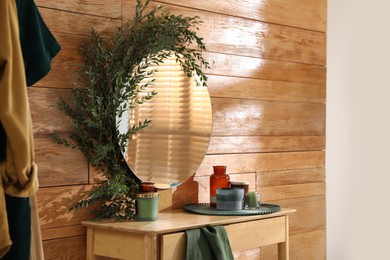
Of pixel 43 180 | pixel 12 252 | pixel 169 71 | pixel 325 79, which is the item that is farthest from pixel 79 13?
pixel 325 79

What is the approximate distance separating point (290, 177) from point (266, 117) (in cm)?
39

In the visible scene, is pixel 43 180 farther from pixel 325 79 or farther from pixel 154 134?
pixel 325 79

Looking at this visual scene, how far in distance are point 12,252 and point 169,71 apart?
1235mm

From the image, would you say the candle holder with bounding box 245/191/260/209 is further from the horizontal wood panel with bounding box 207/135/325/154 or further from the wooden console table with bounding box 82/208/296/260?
the horizontal wood panel with bounding box 207/135/325/154

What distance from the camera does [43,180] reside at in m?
2.69

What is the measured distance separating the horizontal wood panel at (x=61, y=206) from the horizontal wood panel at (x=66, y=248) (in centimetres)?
7

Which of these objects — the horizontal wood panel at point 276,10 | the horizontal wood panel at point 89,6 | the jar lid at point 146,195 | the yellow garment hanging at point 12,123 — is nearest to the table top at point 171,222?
the jar lid at point 146,195

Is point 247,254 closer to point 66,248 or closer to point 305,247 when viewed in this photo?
point 305,247

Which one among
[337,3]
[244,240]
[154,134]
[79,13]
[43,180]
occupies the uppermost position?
[337,3]

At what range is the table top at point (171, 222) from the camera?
2578mm

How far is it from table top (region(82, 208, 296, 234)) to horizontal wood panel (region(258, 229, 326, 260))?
2.14ft

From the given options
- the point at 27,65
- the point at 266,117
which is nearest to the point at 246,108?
the point at 266,117

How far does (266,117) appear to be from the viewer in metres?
3.65

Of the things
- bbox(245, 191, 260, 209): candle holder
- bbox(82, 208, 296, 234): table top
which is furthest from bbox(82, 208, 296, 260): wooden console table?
bbox(245, 191, 260, 209): candle holder
